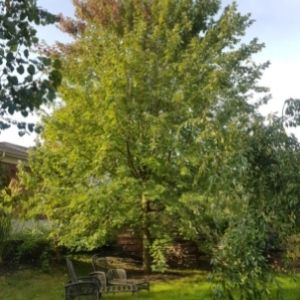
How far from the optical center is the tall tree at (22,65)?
2.51m

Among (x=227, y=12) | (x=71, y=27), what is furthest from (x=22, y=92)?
(x=71, y=27)

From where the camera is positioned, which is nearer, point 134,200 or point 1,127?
point 1,127

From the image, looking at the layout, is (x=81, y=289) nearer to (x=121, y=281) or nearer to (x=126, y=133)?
(x=121, y=281)

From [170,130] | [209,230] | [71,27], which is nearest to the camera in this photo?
[209,230]

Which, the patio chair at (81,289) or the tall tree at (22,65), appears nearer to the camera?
the tall tree at (22,65)

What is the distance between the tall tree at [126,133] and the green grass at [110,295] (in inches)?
41.9

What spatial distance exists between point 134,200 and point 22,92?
9585 millimetres

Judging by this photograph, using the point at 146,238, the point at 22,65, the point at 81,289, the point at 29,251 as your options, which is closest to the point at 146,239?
the point at 146,238

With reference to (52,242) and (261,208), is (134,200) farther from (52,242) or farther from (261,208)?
(261,208)

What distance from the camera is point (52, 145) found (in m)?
12.4

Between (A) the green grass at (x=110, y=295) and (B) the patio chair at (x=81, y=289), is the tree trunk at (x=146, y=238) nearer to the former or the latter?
(A) the green grass at (x=110, y=295)

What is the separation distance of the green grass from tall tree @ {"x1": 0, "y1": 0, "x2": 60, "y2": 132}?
8.04 m

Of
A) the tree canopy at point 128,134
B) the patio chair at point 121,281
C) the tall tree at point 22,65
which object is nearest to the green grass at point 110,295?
the patio chair at point 121,281

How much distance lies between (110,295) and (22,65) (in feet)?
28.6
